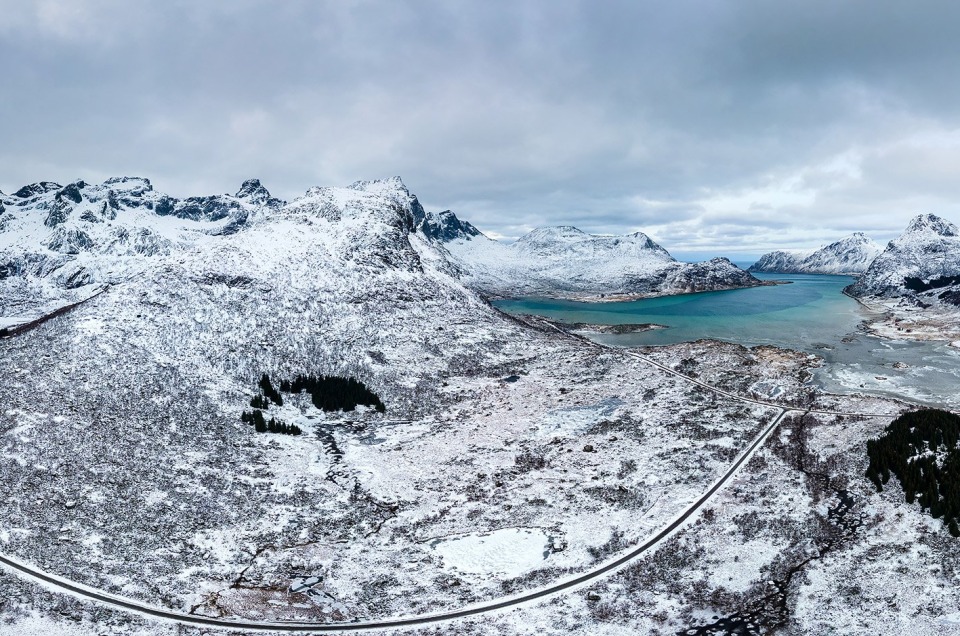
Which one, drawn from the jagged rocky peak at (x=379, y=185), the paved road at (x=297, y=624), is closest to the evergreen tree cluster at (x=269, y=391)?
the paved road at (x=297, y=624)

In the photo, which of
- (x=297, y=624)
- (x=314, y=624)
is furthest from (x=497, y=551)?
(x=297, y=624)

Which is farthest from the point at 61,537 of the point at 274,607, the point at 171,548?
the point at 274,607

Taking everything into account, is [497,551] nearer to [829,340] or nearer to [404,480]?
[404,480]

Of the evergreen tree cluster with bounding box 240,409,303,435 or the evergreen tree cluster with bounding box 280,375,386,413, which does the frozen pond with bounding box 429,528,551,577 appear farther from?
the evergreen tree cluster with bounding box 280,375,386,413

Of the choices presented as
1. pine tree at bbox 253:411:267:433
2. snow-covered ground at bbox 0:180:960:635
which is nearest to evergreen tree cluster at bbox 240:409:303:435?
pine tree at bbox 253:411:267:433

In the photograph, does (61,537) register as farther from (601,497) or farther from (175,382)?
(601,497)

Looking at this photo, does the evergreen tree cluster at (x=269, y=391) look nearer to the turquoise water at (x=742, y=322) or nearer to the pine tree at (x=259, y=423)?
the pine tree at (x=259, y=423)
